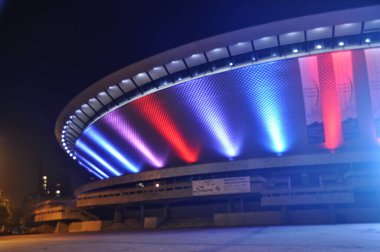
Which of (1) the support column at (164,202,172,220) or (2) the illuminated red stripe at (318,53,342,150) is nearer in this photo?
(2) the illuminated red stripe at (318,53,342,150)

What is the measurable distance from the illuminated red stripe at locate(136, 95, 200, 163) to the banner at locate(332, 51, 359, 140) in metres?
13.9

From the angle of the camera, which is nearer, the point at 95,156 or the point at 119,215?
the point at 119,215

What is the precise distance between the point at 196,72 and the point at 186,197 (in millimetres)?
12356

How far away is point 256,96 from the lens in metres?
31.5

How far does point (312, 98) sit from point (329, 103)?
55.7 inches

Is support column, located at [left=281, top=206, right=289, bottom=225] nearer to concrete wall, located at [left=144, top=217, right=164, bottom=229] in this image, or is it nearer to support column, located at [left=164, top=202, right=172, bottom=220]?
concrete wall, located at [left=144, top=217, right=164, bottom=229]

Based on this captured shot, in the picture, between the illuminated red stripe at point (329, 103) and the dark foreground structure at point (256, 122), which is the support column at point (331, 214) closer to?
the dark foreground structure at point (256, 122)

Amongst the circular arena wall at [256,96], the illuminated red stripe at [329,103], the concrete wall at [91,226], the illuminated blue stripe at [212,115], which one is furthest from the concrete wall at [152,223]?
the illuminated red stripe at [329,103]

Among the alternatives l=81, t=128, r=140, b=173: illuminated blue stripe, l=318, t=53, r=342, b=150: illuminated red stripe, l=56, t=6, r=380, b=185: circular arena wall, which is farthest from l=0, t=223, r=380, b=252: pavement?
l=81, t=128, r=140, b=173: illuminated blue stripe

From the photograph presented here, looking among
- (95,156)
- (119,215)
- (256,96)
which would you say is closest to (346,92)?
(256,96)

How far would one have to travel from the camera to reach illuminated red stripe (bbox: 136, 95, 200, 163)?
3531 centimetres

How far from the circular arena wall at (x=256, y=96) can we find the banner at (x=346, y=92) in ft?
0.24

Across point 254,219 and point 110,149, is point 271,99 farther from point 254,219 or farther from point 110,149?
point 110,149

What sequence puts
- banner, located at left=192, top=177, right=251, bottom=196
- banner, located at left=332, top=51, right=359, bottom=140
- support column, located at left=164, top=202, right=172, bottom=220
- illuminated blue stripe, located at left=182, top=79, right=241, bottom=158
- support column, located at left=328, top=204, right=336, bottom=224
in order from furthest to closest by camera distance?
support column, located at left=164, top=202, right=172, bottom=220, banner, located at left=192, top=177, right=251, bottom=196, illuminated blue stripe, located at left=182, top=79, right=241, bottom=158, support column, located at left=328, top=204, right=336, bottom=224, banner, located at left=332, top=51, right=359, bottom=140
